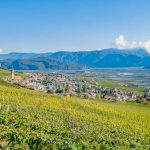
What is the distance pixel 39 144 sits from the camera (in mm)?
31547

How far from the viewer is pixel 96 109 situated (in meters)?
82.6

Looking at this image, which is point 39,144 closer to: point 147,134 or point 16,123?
point 16,123

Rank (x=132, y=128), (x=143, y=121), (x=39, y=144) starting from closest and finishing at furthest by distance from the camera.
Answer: (x=39, y=144) < (x=132, y=128) < (x=143, y=121)

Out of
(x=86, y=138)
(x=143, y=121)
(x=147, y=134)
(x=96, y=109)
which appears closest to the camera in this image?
(x=86, y=138)

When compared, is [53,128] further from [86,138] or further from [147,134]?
[147,134]

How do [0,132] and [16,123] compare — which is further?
[16,123]

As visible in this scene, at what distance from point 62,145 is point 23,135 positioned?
336cm

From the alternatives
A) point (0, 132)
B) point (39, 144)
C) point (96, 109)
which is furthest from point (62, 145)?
point (96, 109)

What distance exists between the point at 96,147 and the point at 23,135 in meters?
6.38

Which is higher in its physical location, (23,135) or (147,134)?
(23,135)

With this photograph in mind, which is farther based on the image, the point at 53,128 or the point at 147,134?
the point at 147,134

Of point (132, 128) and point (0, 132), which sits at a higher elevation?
point (0, 132)

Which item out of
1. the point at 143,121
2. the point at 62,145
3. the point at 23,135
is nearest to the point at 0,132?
the point at 23,135

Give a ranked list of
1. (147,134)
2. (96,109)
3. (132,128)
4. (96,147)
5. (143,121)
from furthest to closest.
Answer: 1. (96,109)
2. (143,121)
3. (132,128)
4. (147,134)
5. (96,147)
